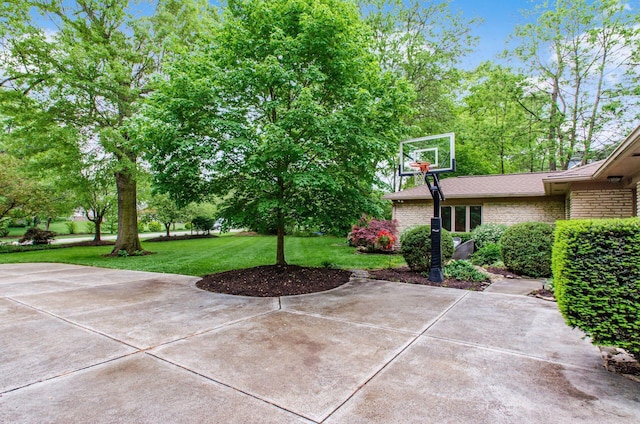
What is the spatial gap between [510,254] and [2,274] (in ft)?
48.0

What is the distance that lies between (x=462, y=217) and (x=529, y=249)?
5.89 metres

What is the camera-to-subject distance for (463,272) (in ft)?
25.9

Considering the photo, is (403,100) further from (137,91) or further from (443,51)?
(443,51)

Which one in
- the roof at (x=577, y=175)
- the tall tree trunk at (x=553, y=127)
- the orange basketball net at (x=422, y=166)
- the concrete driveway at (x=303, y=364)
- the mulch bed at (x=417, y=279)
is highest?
the tall tree trunk at (x=553, y=127)

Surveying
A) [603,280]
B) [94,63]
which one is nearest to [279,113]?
[603,280]

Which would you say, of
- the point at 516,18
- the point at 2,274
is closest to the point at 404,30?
the point at 516,18

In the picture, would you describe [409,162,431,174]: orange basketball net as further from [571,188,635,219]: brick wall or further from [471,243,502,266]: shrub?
[471,243,502,266]: shrub

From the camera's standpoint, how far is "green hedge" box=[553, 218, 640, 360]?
2.74m

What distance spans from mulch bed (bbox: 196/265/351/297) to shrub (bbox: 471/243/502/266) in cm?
499

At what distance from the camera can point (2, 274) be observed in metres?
9.46

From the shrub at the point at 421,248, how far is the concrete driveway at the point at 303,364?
99.5 inches

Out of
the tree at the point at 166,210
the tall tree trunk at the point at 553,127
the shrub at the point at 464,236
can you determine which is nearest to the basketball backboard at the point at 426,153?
the shrub at the point at 464,236

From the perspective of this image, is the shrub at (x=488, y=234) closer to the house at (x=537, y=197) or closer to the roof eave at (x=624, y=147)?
the house at (x=537, y=197)

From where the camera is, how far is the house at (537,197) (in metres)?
7.14
